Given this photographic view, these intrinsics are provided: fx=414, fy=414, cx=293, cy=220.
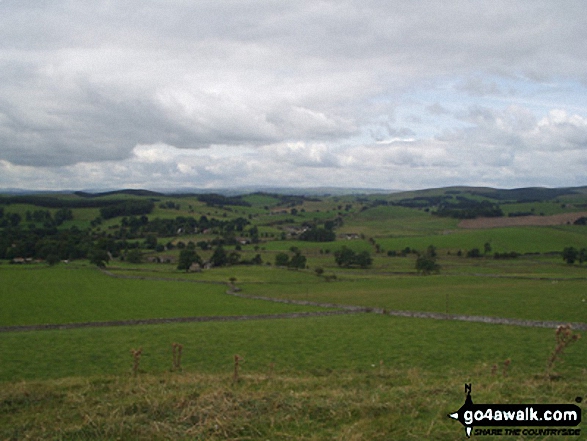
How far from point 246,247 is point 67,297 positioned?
204 feet

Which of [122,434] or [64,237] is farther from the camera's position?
[64,237]

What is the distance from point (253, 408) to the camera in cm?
846

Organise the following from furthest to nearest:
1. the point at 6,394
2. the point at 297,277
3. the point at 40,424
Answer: the point at 297,277 → the point at 6,394 → the point at 40,424

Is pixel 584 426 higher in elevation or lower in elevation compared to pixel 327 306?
higher

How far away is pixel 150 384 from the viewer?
38.4ft

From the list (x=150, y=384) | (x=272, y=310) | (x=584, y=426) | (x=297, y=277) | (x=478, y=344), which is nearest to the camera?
(x=584, y=426)

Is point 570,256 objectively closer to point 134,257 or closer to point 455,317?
point 455,317

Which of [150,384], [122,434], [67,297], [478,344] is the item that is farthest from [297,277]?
[122,434]

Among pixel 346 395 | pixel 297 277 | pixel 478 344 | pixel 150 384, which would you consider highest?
pixel 346 395

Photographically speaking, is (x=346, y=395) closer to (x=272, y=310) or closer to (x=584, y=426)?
(x=584, y=426)

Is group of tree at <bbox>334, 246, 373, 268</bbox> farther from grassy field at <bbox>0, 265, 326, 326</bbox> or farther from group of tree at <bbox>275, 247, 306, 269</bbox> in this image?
grassy field at <bbox>0, 265, 326, 326</bbox>

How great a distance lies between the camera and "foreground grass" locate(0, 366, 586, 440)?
7328mm

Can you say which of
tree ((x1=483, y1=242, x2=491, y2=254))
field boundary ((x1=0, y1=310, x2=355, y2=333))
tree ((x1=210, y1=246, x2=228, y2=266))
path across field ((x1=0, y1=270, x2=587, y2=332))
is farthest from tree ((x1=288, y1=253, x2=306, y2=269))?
tree ((x1=483, y1=242, x2=491, y2=254))

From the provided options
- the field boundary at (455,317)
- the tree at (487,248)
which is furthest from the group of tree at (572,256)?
the field boundary at (455,317)
